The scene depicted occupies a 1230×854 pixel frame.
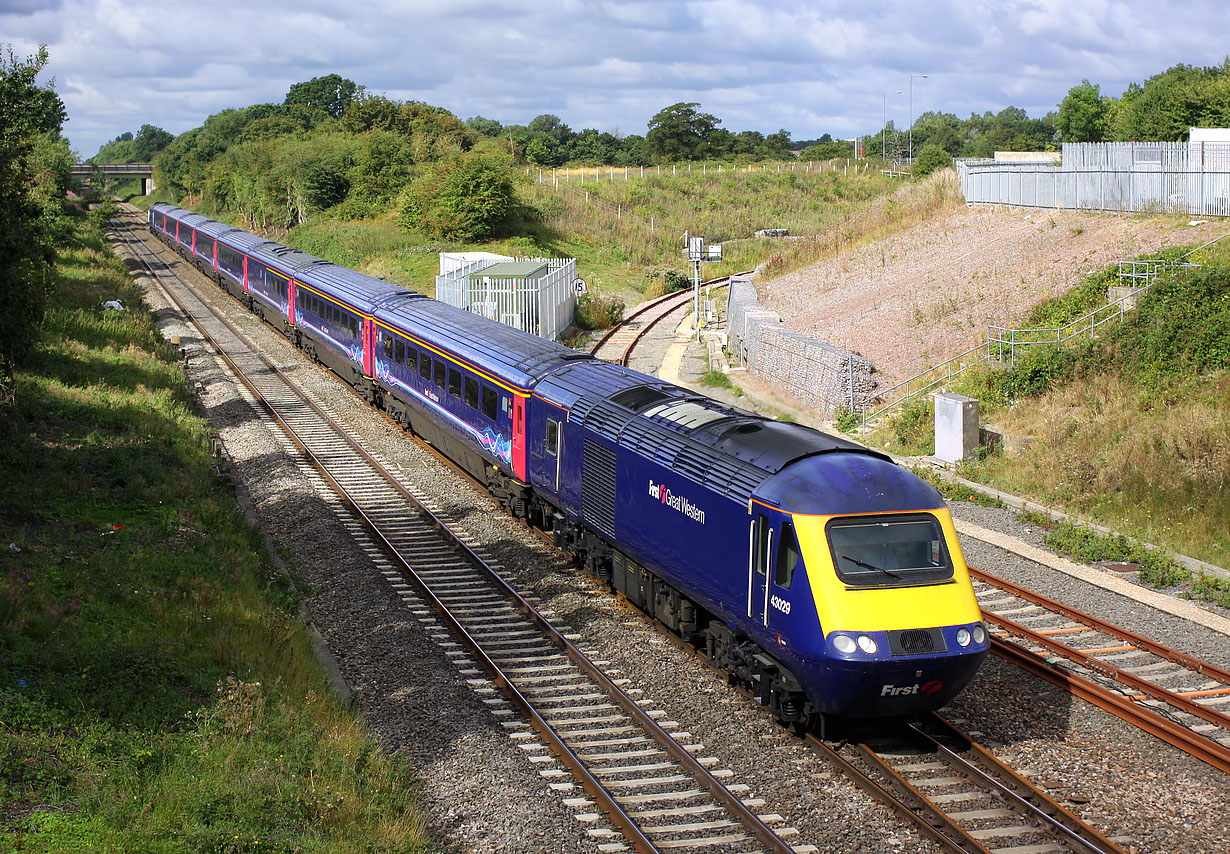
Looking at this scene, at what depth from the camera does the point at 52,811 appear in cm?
760

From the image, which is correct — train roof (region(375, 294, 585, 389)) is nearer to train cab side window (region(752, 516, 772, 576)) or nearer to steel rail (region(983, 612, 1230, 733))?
train cab side window (region(752, 516, 772, 576))

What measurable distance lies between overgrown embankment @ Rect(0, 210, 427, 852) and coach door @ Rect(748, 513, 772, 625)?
3.65 meters

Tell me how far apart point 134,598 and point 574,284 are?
29.9m

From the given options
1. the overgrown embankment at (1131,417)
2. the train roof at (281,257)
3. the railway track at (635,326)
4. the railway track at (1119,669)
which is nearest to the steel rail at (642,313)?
the railway track at (635,326)

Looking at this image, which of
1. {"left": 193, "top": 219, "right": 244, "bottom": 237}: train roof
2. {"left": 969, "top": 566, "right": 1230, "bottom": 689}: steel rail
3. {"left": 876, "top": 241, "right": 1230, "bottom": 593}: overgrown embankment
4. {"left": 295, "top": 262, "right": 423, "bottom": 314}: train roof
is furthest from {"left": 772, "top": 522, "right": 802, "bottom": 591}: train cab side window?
{"left": 193, "top": 219, "right": 244, "bottom": 237}: train roof

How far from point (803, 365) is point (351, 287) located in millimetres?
12619

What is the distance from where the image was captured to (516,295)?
3412 cm

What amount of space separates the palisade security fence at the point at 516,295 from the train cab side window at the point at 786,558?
2384 cm

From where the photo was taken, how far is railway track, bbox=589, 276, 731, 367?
115 feet

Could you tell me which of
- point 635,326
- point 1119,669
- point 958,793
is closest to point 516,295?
point 635,326

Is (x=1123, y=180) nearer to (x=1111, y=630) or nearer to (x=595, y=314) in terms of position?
(x=595, y=314)

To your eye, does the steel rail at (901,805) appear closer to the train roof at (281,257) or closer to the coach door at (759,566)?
the coach door at (759,566)

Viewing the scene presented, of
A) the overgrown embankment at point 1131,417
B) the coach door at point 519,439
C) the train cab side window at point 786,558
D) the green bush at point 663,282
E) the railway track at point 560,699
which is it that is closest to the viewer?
the railway track at point 560,699

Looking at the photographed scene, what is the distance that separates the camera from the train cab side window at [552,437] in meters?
15.4
